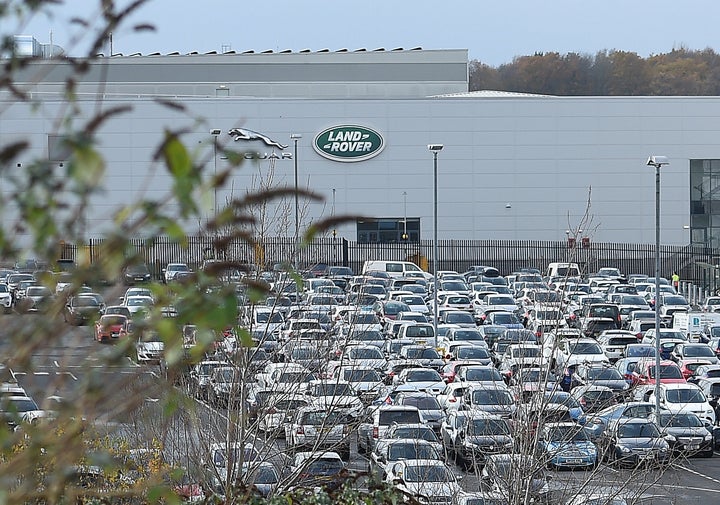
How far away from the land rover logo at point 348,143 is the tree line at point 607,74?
50604 mm

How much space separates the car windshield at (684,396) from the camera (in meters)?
25.0

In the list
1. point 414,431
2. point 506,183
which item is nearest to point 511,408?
point 414,431

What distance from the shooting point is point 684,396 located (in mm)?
25172

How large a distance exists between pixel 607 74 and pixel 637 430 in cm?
9466

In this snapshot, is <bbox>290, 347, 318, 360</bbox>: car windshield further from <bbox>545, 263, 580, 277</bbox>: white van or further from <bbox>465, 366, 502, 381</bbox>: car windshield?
<bbox>465, 366, 502, 381</bbox>: car windshield

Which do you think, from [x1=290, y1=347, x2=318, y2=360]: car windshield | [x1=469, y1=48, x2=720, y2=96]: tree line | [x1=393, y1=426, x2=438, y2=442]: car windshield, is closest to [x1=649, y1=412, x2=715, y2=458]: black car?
[x1=393, y1=426, x2=438, y2=442]: car windshield

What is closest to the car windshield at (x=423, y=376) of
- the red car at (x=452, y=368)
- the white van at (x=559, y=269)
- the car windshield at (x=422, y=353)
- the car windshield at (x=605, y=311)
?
the red car at (x=452, y=368)

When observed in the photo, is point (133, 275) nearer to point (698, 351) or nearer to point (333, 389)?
point (333, 389)

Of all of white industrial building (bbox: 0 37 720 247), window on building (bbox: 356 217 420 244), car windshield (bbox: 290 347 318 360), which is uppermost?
white industrial building (bbox: 0 37 720 247)

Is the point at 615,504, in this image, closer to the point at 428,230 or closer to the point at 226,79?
the point at 428,230

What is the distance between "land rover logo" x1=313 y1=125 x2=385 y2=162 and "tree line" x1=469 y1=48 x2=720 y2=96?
5060 centimetres

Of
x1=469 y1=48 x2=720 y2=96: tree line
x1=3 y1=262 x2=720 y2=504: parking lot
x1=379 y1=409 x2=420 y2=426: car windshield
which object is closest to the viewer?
x1=3 y1=262 x2=720 y2=504: parking lot

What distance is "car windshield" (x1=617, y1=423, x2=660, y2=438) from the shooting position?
1975cm

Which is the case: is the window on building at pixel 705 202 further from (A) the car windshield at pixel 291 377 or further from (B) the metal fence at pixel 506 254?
(A) the car windshield at pixel 291 377
